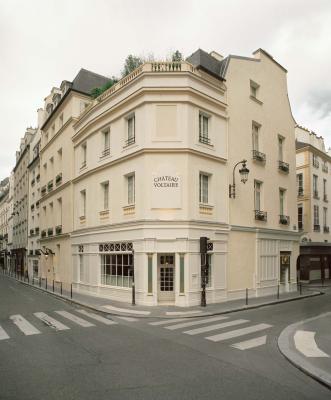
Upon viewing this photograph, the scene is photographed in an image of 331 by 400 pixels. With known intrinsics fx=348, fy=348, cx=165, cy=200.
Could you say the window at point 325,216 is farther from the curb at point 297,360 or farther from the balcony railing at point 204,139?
the curb at point 297,360

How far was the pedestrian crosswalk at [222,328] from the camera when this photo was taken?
32.7 ft

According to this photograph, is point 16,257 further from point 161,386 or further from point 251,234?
point 161,386

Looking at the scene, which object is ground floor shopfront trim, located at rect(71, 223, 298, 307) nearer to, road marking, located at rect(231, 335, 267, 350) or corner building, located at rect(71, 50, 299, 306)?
corner building, located at rect(71, 50, 299, 306)

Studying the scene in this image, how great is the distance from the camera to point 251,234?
2056 cm

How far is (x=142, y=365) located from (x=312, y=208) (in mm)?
28654

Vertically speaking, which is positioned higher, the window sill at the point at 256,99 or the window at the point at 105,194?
the window sill at the point at 256,99

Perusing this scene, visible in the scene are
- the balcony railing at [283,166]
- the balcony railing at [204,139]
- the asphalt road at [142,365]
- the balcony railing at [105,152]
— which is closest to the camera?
the asphalt road at [142,365]

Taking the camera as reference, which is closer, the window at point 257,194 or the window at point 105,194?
the window at point 105,194

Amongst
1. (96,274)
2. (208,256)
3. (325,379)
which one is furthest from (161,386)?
(96,274)

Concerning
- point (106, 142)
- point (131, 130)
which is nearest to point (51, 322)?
point (131, 130)

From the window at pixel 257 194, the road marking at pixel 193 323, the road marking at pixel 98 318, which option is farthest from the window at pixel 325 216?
the road marking at pixel 98 318

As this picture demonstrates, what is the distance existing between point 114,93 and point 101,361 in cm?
1498

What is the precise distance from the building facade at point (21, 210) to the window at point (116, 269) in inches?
885

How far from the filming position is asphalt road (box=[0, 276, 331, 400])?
6.23 m
